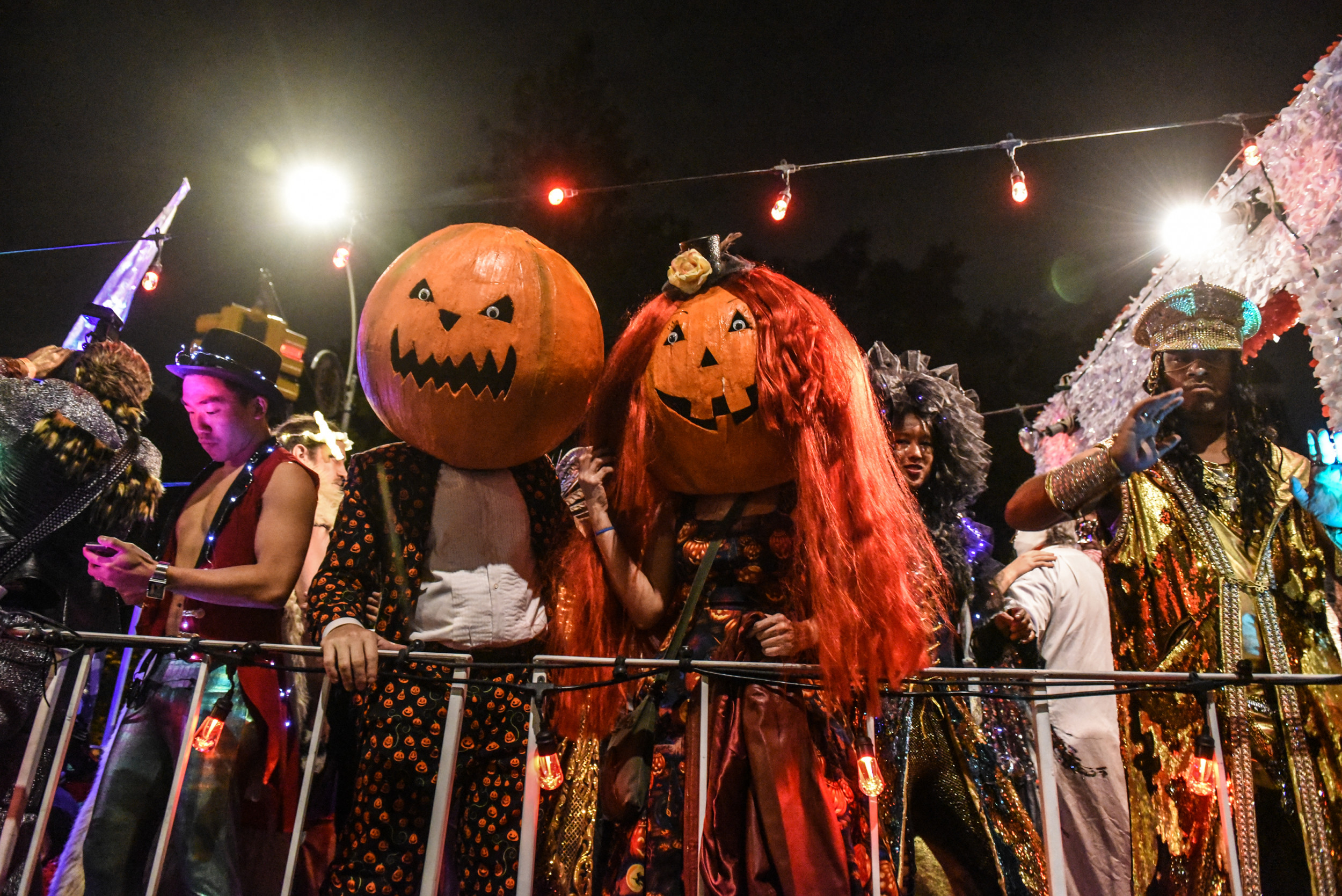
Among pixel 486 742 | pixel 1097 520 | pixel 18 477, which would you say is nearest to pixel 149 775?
pixel 486 742

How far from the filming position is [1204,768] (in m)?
2.29

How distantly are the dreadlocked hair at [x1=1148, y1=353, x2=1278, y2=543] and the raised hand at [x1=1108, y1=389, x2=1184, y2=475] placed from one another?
182 mm

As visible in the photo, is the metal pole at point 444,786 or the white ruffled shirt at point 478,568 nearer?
the metal pole at point 444,786

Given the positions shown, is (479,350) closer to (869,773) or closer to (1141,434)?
(869,773)

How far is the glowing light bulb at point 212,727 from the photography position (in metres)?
2.38

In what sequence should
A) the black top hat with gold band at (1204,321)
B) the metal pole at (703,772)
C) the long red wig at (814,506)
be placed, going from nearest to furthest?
the metal pole at (703,772) < the long red wig at (814,506) < the black top hat with gold band at (1204,321)

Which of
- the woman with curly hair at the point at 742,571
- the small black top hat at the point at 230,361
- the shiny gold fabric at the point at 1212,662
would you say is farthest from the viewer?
the small black top hat at the point at 230,361

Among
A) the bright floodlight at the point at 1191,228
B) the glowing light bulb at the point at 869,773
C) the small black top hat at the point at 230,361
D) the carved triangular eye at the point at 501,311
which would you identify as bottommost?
the glowing light bulb at the point at 869,773

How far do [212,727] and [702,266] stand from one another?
1905 millimetres

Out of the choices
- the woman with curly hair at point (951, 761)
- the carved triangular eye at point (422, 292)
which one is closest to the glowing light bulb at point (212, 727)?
the carved triangular eye at point (422, 292)

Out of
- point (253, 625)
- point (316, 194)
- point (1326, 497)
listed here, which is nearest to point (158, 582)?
point (253, 625)

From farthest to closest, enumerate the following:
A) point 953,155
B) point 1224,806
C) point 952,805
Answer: point 953,155 → point 952,805 → point 1224,806

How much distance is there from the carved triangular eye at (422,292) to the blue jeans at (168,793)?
1.29m

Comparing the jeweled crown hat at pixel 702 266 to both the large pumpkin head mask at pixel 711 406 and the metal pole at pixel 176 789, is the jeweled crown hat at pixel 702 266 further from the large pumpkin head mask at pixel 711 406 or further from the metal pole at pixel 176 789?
the metal pole at pixel 176 789
